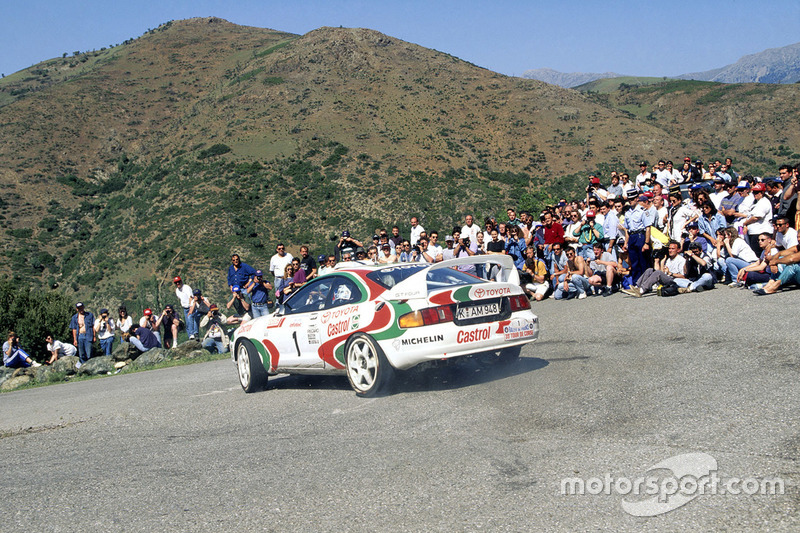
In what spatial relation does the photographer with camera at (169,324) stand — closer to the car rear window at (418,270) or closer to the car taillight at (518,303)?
the car rear window at (418,270)

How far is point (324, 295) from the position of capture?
29.1ft

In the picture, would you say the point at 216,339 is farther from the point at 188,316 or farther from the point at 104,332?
the point at 104,332

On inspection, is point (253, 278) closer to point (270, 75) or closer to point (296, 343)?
point (296, 343)

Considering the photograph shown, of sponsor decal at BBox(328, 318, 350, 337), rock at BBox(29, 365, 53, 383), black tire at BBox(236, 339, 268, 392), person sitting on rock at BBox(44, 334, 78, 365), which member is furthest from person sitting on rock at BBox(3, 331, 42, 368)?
sponsor decal at BBox(328, 318, 350, 337)

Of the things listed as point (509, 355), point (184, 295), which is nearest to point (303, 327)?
point (509, 355)

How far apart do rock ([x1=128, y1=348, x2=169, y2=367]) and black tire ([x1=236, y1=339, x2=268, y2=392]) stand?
7915 mm

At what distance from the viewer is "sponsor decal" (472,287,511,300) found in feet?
26.2

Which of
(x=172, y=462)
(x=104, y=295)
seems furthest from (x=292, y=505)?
(x=104, y=295)

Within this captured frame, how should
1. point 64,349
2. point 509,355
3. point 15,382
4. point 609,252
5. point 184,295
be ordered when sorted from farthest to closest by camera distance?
1. point 64,349
2. point 184,295
3. point 15,382
4. point 609,252
5. point 509,355

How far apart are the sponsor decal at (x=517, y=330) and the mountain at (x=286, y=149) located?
155 feet

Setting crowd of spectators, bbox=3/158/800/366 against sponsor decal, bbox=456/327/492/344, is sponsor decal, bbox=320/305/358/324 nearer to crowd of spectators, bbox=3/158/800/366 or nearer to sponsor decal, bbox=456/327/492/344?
sponsor decal, bbox=456/327/492/344

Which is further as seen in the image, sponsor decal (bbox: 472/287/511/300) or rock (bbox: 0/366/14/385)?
rock (bbox: 0/366/14/385)

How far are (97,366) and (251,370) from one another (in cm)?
964

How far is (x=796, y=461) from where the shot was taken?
14.7 ft
